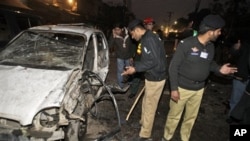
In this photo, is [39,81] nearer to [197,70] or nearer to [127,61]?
[197,70]

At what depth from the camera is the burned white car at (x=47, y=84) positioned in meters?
3.22

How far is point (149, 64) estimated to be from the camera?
3.90 m

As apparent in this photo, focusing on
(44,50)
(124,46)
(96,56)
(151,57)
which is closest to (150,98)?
(151,57)

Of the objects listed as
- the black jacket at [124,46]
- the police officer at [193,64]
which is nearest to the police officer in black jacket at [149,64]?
the police officer at [193,64]

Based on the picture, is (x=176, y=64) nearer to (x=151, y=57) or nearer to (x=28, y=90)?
(x=151, y=57)

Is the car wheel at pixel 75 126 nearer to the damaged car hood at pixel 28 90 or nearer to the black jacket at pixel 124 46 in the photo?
the damaged car hood at pixel 28 90

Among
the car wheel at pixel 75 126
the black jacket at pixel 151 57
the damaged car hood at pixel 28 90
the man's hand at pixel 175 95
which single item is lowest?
the car wheel at pixel 75 126

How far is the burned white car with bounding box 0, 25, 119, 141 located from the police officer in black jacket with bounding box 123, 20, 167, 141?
3.09 feet

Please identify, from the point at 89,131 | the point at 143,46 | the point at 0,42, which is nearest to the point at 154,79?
the point at 143,46

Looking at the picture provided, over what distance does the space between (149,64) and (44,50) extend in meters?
2.11

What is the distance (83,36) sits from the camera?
4.91m

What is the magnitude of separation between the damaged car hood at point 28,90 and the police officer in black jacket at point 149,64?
114 cm

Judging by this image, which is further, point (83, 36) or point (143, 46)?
point (83, 36)

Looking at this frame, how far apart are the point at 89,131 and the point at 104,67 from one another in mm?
1695
